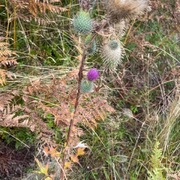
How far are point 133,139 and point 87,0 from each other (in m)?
1.04

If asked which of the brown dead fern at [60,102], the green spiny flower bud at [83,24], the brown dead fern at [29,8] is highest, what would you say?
the green spiny flower bud at [83,24]

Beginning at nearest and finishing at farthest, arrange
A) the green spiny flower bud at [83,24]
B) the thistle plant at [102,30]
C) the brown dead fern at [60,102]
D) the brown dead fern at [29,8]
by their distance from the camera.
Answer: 1. the thistle plant at [102,30]
2. the green spiny flower bud at [83,24]
3. the brown dead fern at [60,102]
4. the brown dead fern at [29,8]

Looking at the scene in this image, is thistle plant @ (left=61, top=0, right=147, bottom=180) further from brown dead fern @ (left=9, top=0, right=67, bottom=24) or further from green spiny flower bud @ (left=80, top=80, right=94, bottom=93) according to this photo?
brown dead fern @ (left=9, top=0, right=67, bottom=24)

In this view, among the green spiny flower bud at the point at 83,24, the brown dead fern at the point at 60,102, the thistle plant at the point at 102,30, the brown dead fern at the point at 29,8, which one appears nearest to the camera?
the thistle plant at the point at 102,30

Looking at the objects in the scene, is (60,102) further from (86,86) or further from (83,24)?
(83,24)

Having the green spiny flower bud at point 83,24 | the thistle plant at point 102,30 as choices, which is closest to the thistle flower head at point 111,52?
the thistle plant at point 102,30

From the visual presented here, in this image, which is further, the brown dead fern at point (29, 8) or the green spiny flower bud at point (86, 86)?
the brown dead fern at point (29, 8)

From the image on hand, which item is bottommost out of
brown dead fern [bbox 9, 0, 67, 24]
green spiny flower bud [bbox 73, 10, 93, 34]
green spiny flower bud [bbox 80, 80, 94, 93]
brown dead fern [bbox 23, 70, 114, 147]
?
brown dead fern [bbox 23, 70, 114, 147]

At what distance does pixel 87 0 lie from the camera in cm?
324

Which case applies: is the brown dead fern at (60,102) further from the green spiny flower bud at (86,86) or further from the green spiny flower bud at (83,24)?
the green spiny flower bud at (83,24)

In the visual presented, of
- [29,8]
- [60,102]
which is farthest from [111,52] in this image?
[29,8]

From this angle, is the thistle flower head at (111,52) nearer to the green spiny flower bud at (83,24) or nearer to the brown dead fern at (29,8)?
the green spiny flower bud at (83,24)

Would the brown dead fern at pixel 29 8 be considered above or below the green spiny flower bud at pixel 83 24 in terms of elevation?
below

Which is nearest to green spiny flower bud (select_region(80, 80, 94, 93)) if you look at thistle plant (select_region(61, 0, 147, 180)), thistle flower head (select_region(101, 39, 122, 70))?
thistle plant (select_region(61, 0, 147, 180))
